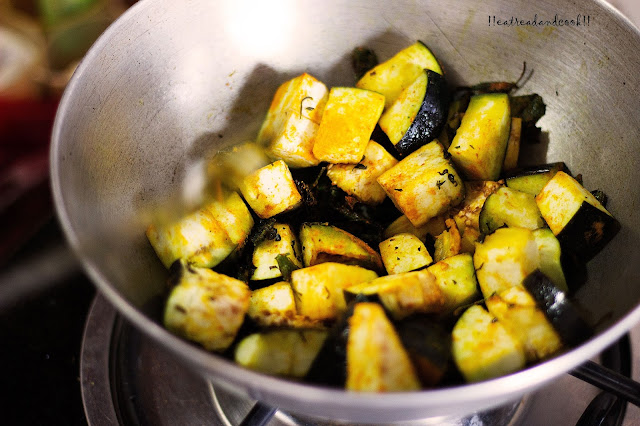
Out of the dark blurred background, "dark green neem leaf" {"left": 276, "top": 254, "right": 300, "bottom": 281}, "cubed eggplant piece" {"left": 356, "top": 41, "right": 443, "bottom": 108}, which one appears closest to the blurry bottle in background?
the dark blurred background

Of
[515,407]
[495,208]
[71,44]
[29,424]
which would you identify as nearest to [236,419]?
[29,424]

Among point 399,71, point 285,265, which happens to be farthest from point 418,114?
point 285,265

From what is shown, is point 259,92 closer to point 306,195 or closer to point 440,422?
point 306,195

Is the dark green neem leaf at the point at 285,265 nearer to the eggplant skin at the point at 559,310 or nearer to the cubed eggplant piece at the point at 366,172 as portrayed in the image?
the cubed eggplant piece at the point at 366,172

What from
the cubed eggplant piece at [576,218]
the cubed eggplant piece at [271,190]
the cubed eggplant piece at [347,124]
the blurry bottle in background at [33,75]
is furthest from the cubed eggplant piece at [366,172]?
the blurry bottle in background at [33,75]

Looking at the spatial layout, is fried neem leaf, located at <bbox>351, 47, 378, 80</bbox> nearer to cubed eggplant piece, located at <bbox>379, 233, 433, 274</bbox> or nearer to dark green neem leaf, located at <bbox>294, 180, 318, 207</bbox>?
dark green neem leaf, located at <bbox>294, 180, 318, 207</bbox>

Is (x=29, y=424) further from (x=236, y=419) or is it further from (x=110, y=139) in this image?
(x=110, y=139)
